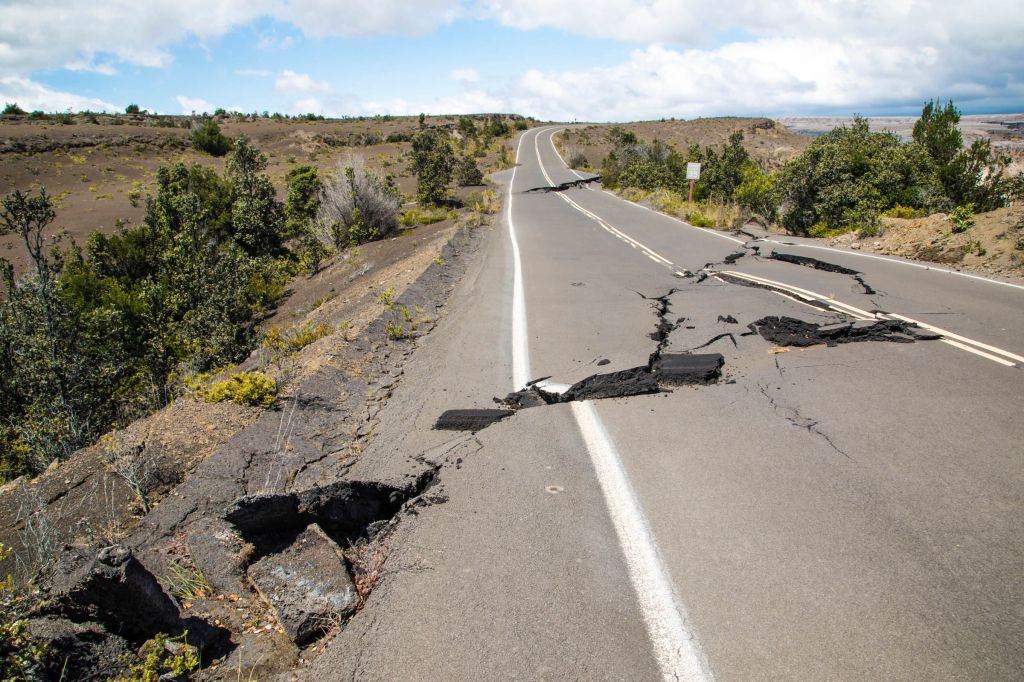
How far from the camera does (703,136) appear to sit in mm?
→ 73812

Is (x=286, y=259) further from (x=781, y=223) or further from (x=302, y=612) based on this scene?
(x=302, y=612)

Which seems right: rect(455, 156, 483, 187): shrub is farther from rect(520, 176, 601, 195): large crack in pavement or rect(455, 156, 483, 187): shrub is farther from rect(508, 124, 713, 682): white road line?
rect(508, 124, 713, 682): white road line

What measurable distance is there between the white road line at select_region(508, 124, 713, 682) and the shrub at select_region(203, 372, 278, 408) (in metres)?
3.17

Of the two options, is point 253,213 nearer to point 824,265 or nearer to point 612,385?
point 824,265

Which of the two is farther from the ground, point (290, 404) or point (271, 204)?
point (271, 204)

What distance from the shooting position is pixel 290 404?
5867 mm

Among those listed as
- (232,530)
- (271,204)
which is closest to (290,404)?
(232,530)

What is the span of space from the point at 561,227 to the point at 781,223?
277 inches

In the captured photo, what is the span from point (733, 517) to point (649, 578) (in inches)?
33.0

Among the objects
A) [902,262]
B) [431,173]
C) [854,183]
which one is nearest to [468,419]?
[902,262]

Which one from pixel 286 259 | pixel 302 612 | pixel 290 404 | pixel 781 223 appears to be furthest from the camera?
pixel 286 259

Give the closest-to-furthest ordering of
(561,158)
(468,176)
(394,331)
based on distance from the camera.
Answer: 1. (394,331)
2. (468,176)
3. (561,158)

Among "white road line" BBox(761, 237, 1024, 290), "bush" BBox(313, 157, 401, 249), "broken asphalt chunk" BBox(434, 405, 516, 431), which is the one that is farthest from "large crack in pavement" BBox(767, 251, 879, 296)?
"bush" BBox(313, 157, 401, 249)

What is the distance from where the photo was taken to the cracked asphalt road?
2.67 meters
